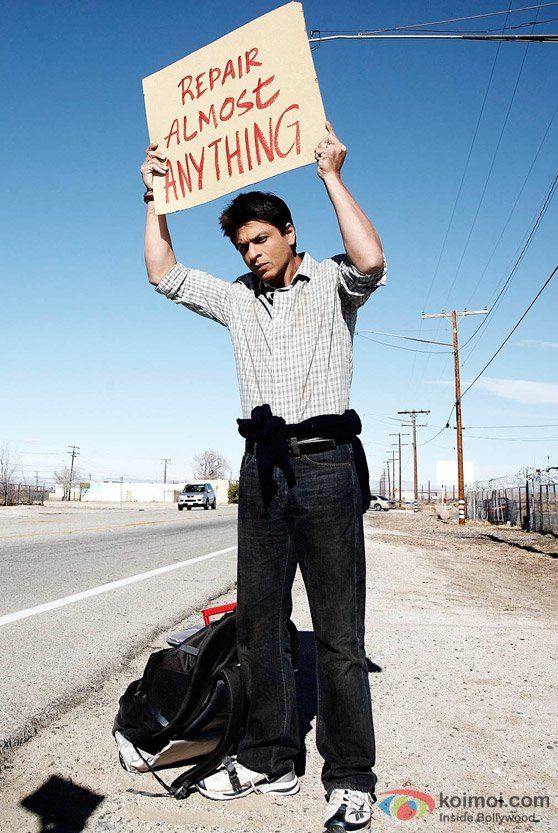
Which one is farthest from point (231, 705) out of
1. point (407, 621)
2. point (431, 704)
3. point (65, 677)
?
point (407, 621)

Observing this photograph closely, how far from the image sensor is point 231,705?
269 cm

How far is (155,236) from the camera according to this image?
9.66 feet

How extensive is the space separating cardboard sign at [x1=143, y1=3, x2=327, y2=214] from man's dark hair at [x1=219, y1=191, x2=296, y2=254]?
0.11 m

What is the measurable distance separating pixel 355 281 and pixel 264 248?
0.38 meters

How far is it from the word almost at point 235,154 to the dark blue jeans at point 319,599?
1.16 meters

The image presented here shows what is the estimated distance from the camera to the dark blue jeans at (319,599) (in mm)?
2434

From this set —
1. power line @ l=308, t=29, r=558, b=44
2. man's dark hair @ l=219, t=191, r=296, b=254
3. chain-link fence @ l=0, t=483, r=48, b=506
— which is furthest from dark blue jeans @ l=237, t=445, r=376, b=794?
chain-link fence @ l=0, t=483, r=48, b=506

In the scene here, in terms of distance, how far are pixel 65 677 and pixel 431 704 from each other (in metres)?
2.08

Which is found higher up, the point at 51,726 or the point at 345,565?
the point at 345,565

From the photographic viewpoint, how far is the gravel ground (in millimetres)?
2326

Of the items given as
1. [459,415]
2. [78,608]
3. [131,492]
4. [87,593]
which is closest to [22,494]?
[459,415]

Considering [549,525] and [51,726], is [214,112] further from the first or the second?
[549,525]

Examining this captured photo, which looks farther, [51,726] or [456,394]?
[456,394]

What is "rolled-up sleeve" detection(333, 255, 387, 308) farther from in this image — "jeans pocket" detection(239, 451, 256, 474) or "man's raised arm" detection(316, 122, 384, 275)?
"jeans pocket" detection(239, 451, 256, 474)
